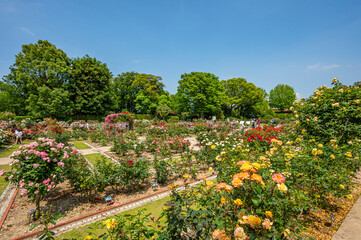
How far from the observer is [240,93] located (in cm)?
3572

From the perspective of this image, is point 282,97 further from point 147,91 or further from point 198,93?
point 147,91

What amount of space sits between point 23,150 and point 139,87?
107 feet

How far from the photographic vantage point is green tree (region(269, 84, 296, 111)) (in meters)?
45.1

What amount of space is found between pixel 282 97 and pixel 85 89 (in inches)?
2069

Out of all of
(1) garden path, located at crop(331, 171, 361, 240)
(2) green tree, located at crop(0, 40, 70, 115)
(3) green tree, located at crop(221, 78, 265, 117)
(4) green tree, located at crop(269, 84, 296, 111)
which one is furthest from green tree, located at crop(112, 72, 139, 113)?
(4) green tree, located at crop(269, 84, 296, 111)

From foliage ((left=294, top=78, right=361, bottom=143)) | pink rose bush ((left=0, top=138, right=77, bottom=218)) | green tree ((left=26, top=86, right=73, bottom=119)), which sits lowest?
pink rose bush ((left=0, top=138, right=77, bottom=218))

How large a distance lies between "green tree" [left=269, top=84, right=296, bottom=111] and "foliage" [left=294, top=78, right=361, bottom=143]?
48.0 metres

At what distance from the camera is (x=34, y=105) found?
68.4ft

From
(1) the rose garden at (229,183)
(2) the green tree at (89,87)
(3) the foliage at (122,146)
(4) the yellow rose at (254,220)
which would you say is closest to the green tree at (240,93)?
(2) the green tree at (89,87)

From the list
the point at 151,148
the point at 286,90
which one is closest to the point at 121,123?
the point at 151,148

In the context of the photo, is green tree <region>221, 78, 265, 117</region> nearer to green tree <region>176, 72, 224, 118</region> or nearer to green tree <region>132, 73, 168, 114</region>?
green tree <region>176, 72, 224, 118</region>

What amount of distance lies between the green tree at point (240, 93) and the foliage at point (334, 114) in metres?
29.9

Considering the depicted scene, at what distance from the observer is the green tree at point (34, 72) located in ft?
69.8

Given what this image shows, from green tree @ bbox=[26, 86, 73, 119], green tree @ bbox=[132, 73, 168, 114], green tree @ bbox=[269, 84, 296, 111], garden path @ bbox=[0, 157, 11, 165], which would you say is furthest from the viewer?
green tree @ bbox=[269, 84, 296, 111]
